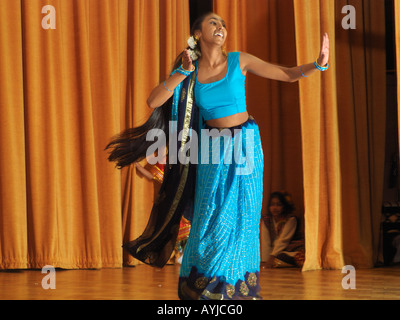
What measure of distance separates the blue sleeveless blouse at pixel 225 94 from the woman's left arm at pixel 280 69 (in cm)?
5

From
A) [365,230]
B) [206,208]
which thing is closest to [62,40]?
[206,208]

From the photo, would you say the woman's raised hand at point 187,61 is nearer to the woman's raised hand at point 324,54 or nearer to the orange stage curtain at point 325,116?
the woman's raised hand at point 324,54

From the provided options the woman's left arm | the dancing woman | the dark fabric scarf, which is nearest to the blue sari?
the dancing woman

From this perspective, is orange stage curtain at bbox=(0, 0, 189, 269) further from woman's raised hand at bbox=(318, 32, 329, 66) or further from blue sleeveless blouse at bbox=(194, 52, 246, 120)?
woman's raised hand at bbox=(318, 32, 329, 66)

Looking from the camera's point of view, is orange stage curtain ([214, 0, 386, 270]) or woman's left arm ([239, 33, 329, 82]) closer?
woman's left arm ([239, 33, 329, 82])

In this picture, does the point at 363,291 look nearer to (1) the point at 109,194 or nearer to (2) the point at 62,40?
(1) the point at 109,194

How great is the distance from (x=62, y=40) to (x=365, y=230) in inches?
111

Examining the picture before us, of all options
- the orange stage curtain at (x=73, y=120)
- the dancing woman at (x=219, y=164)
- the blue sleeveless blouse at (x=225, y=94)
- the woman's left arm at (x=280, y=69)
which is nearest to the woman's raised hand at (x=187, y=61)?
the dancing woman at (x=219, y=164)

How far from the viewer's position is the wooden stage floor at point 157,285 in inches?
130

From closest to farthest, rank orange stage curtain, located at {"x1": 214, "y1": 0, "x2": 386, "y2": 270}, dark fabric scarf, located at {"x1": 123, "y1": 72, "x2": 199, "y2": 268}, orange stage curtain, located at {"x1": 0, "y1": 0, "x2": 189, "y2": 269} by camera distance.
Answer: dark fabric scarf, located at {"x1": 123, "y1": 72, "x2": 199, "y2": 268}, orange stage curtain, located at {"x1": 0, "y1": 0, "x2": 189, "y2": 269}, orange stage curtain, located at {"x1": 214, "y1": 0, "x2": 386, "y2": 270}

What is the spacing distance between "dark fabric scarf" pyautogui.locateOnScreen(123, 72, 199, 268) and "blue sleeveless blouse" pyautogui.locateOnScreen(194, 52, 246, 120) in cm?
11

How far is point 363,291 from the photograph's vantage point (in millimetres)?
3459

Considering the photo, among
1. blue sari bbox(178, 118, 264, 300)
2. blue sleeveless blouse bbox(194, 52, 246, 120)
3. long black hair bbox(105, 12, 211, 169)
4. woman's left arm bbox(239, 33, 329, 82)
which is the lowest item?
blue sari bbox(178, 118, 264, 300)

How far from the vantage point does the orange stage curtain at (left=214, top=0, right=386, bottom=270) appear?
15.7 ft
